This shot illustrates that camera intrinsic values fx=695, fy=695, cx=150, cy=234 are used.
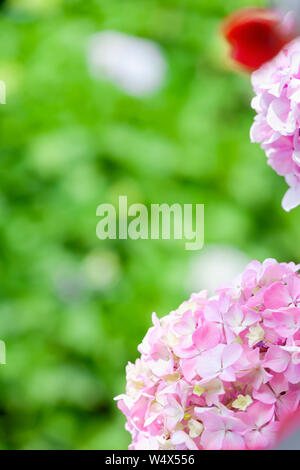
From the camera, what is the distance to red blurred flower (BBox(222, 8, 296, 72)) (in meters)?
0.34

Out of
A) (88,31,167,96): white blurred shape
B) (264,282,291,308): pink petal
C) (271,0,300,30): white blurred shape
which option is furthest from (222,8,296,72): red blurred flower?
(88,31,167,96): white blurred shape

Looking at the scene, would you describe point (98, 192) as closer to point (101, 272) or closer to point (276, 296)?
point (101, 272)

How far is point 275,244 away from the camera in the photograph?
1.62 m

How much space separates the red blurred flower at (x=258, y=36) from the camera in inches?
13.3

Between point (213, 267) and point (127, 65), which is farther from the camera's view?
point (127, 65)

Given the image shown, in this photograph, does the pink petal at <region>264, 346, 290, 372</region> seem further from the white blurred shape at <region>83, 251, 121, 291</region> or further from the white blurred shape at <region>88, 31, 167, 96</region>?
the white blurred shape at <region>88, 31, 167, 96</region>

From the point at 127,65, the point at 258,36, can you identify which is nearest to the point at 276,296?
the point at 258,36

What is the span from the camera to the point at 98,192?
5.52ft

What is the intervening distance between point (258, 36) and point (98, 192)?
1.34 m

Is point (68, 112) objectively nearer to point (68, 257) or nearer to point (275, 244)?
point (68, 257)

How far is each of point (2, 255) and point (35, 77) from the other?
21.5 inches

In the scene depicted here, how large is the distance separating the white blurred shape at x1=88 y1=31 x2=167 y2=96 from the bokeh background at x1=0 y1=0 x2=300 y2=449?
0.04 feet

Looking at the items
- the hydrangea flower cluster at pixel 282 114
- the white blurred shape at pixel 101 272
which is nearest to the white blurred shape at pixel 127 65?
the white blurred shape at pixel 101 272

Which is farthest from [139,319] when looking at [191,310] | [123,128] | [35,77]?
[191,310]
